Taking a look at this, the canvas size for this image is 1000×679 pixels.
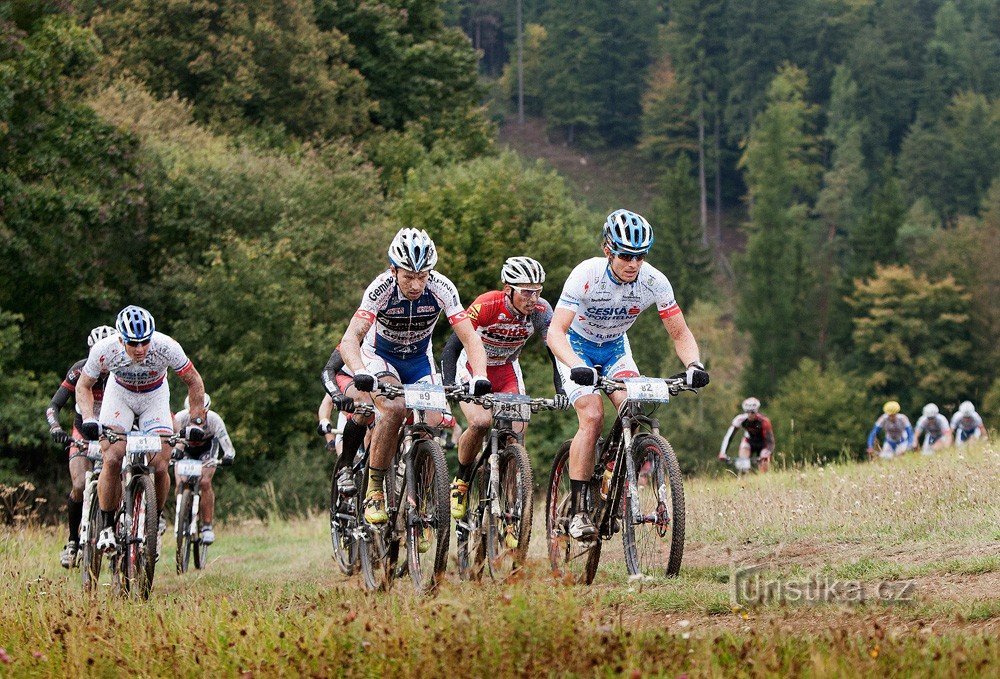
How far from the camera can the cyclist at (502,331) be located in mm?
10898

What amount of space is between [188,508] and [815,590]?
26.1 ft

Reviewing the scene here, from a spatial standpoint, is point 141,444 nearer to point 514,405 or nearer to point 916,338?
point 514,405

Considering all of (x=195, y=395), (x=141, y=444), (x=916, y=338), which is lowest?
(x=141, y=444)

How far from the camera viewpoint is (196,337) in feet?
120

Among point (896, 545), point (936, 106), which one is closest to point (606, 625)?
point (896, 545)

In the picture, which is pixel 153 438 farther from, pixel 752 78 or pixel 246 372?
pixel 752 78

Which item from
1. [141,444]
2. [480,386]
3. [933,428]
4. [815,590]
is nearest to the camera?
[815,590]

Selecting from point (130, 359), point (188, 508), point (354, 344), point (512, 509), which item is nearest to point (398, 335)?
point (354, 344)

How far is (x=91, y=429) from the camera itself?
A: 1127 cm

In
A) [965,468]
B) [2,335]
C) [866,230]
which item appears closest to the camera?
[965,468]

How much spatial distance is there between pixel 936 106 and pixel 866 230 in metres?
49.5

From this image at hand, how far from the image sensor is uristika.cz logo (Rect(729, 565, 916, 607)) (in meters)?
8.27

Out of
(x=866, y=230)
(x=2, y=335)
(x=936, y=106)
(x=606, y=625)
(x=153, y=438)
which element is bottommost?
(x=606, y=625)

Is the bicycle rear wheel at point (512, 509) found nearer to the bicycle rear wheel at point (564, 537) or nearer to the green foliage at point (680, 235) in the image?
the bicycle rear wheel at point (564, 537)
